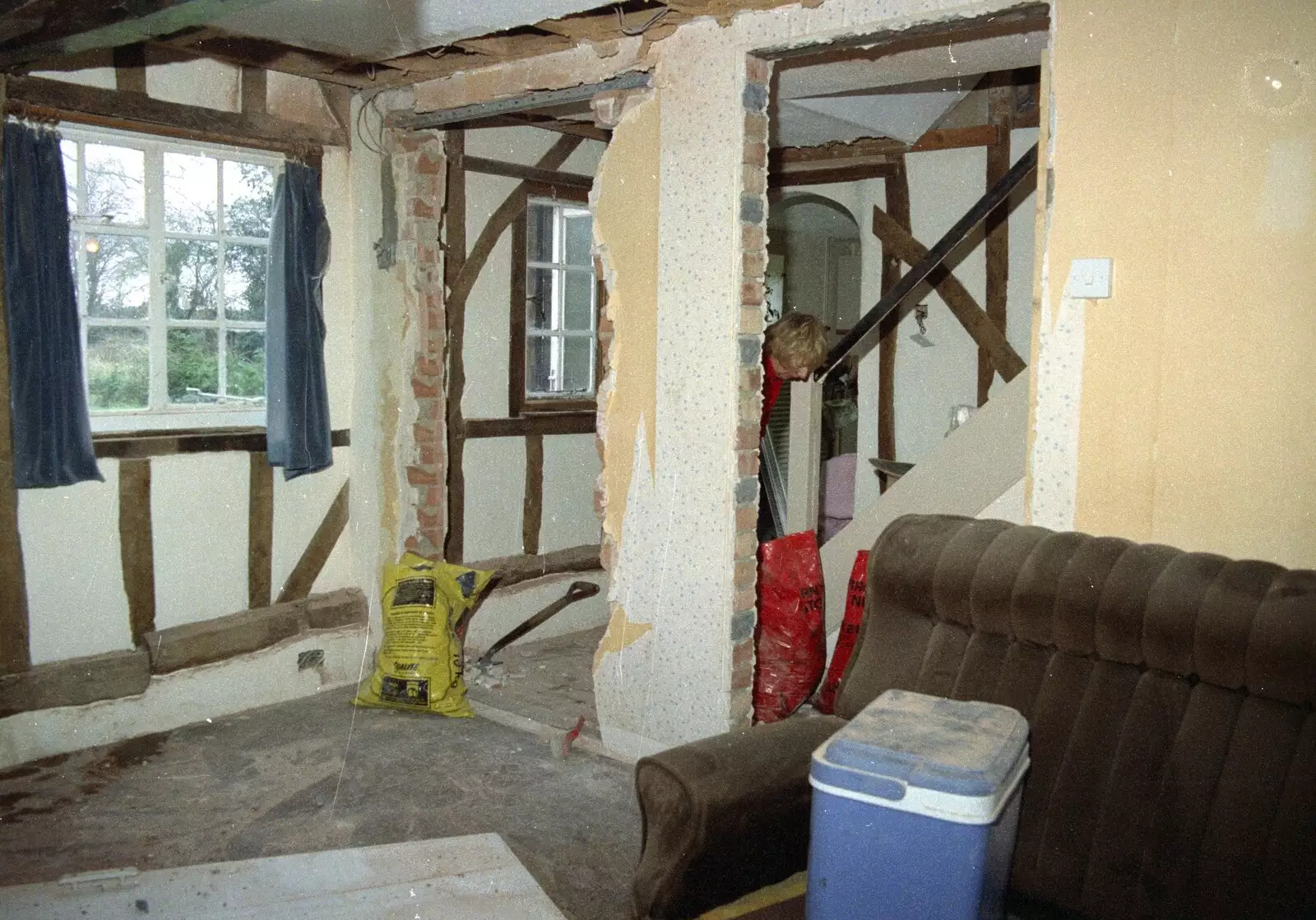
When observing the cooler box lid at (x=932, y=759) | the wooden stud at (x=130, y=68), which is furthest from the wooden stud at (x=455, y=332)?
the cooler box lid at (x=932, y=759)

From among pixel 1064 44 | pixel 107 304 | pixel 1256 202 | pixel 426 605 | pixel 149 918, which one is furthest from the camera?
pixel 426 605

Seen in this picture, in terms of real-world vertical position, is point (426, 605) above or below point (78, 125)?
below

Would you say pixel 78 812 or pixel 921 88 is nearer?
pixel 78 812

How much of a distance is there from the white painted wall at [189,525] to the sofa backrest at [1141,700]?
9.93 feet

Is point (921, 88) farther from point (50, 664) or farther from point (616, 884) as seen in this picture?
point (50, 664)

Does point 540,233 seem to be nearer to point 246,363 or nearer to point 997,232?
point 246,363

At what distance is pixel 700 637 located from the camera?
3852 mm

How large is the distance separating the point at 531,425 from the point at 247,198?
1896 mm

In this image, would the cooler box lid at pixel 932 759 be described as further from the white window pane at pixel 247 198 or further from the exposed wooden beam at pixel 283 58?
the white window pane at pixel 247 198

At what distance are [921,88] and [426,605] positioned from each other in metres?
3.48

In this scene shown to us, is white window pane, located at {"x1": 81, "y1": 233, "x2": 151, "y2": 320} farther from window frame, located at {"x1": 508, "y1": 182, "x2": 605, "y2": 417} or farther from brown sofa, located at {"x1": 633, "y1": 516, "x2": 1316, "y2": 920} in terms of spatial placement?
brown sofa, located at {"x1": 633, "y1": 516, "x2": 1316, "y2": 920}

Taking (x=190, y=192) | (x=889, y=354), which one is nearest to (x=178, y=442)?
(x=190, y=192)

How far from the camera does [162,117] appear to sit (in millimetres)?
4215

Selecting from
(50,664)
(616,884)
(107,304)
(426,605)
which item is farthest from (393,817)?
(107,304)
